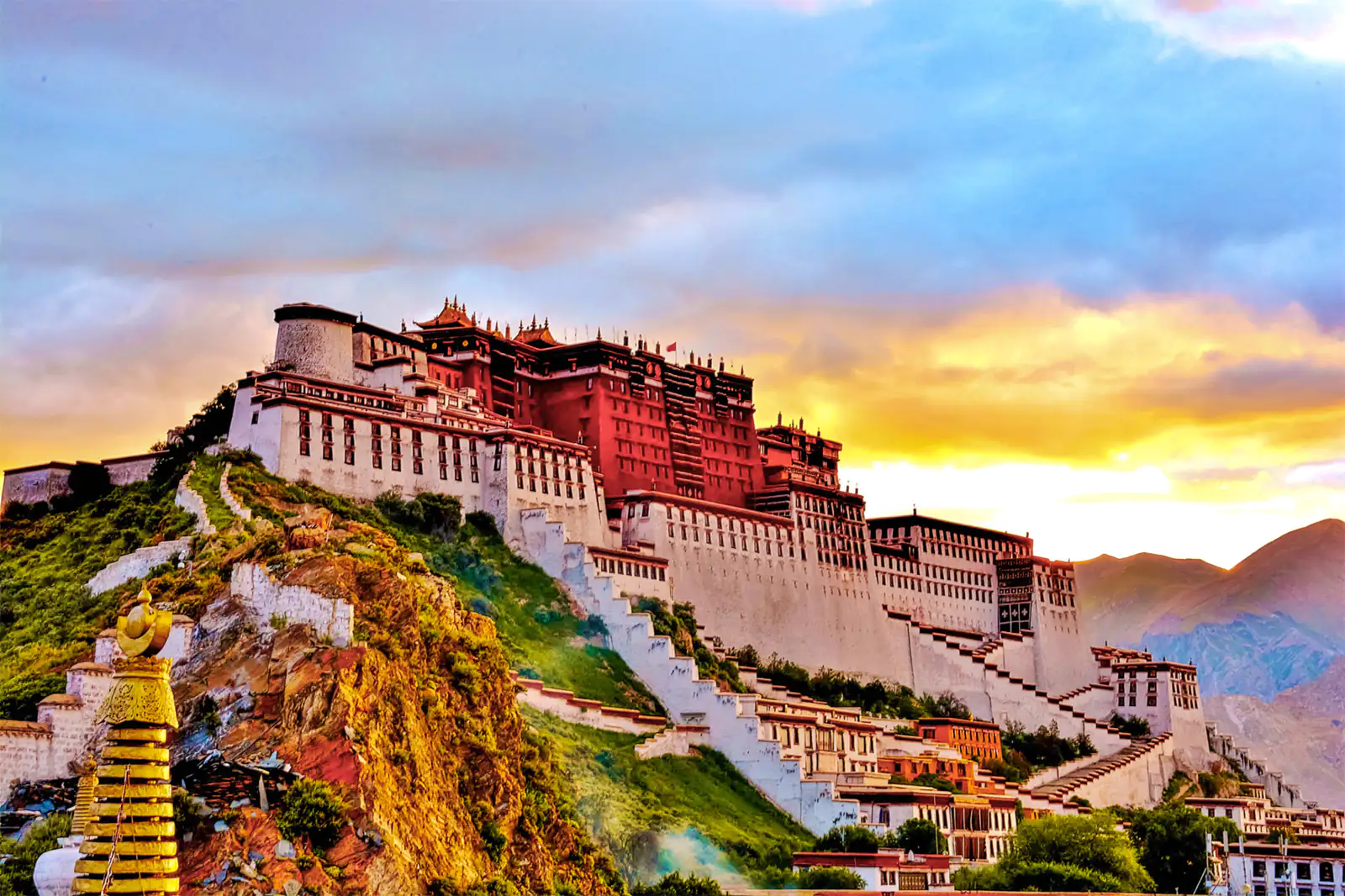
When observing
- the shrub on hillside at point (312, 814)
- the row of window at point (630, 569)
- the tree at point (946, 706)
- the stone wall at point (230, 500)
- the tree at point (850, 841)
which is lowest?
the tree at point (850, 841)

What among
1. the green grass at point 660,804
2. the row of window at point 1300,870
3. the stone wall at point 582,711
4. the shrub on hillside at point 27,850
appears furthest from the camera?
the row of window at point 1300,870

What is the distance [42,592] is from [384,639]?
69.9 ft

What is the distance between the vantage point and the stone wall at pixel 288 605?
45.7 meters

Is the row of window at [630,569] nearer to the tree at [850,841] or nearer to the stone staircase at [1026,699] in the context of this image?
the tree at [850,841]

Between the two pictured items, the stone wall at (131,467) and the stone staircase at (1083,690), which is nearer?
the stone wall at (131,467)

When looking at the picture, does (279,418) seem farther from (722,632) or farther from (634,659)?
(722,632)

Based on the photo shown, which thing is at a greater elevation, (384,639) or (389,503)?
(389,503)

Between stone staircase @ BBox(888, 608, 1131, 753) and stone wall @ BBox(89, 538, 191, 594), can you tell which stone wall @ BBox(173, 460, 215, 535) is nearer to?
stone wall @ BBox(89, 538, 191, 594)

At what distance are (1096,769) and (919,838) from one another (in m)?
27.1

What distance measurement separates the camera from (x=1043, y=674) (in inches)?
3994

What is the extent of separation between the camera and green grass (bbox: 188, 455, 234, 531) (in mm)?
63188

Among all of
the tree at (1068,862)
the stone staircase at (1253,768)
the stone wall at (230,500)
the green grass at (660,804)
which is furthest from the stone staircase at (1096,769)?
the stone wall at (230,500)

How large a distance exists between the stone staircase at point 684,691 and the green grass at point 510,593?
655 mm

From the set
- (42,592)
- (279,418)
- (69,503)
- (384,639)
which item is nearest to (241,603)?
(384,639)
